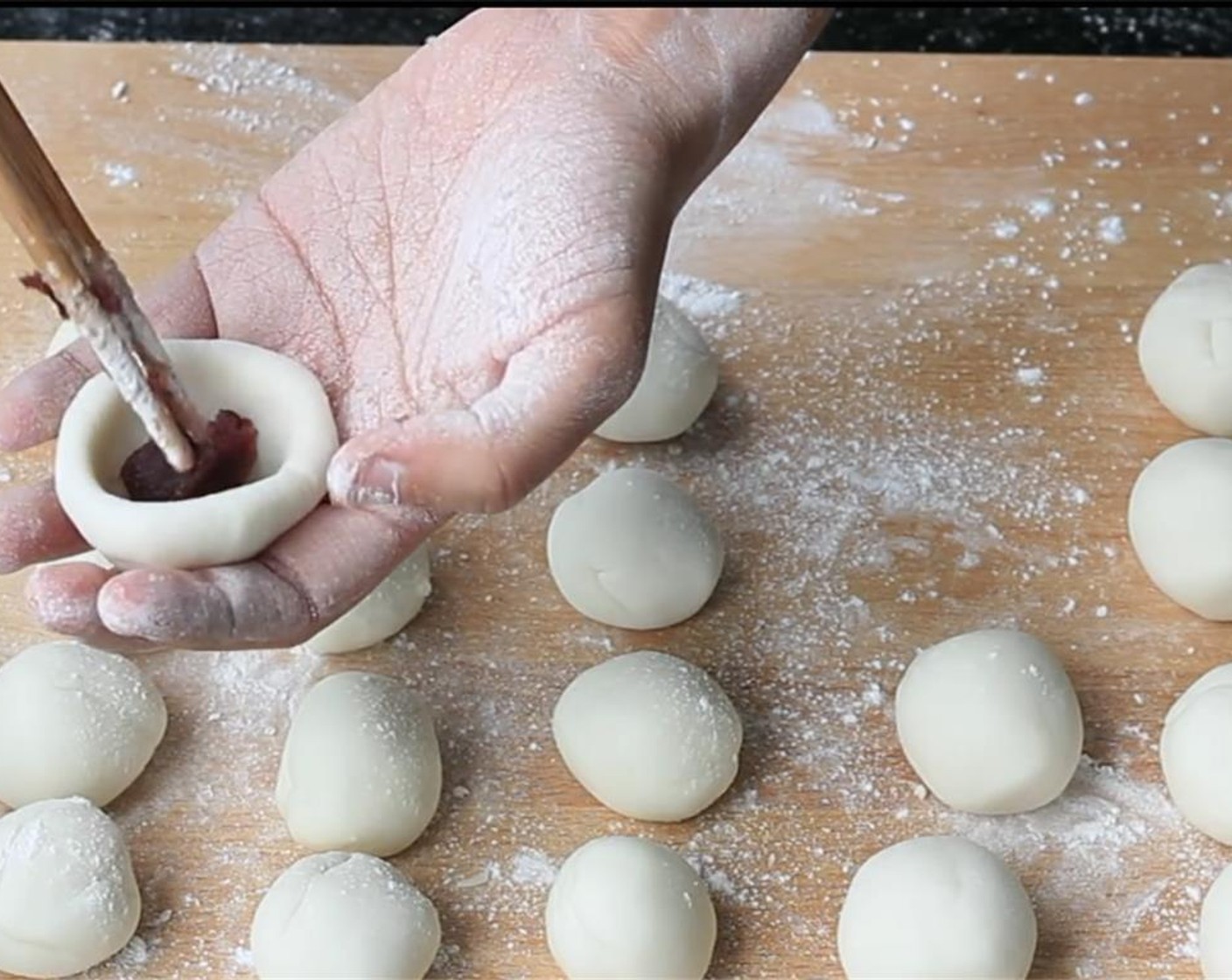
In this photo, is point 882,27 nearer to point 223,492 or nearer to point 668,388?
point 668,388

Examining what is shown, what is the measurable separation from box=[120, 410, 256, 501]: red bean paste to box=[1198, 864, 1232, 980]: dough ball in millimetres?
948

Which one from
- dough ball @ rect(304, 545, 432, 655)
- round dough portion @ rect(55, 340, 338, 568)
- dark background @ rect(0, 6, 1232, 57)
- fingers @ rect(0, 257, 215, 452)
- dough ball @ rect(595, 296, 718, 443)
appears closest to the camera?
round dough portion @ rect(55, 340, 338, 568)

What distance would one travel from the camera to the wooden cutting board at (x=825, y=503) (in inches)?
64.4

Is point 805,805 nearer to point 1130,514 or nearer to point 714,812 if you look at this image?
point 714,812

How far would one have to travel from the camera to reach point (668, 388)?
73.0 inches

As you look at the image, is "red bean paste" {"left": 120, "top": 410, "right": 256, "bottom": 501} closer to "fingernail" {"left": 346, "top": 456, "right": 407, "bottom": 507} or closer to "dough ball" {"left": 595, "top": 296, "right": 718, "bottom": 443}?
"fingernail" {"left": 346, "top": 456, "right": 407, "bottom": 507}

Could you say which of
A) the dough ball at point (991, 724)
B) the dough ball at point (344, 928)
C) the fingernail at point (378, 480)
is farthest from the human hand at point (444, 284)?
the dough ball at point (991, 724)

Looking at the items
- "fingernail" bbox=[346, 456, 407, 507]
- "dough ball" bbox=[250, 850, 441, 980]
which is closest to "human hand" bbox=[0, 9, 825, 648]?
"fingernail" bbox=[346, 456, 407, 507]

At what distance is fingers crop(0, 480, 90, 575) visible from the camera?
59.6 inches

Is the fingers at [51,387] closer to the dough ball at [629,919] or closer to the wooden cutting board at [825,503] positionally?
the wooden cutting board at [825,503]

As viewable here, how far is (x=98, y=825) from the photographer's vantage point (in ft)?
5.23

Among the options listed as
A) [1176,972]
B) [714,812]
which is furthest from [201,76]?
[1176,972]

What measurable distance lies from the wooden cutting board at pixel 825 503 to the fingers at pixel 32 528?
10.1 inches

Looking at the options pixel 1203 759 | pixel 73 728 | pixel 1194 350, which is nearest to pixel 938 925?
pixel 1203 759
